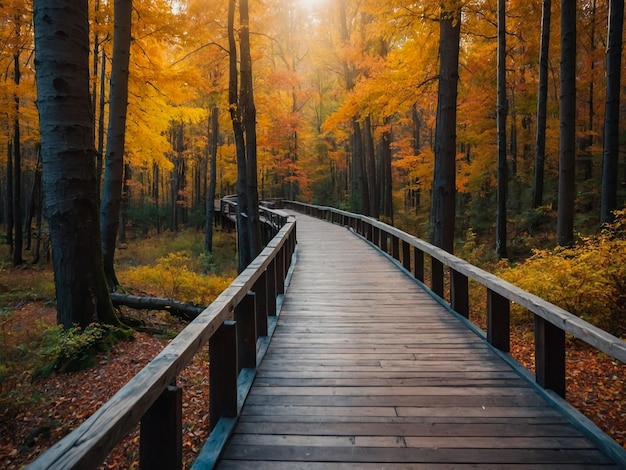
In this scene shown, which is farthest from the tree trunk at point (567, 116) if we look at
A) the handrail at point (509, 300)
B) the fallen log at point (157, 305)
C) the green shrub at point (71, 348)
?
the green shrub at point (71, 348)

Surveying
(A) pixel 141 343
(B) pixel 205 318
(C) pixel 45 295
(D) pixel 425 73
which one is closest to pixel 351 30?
(D) pixel 425 73

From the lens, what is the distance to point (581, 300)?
20.6ft

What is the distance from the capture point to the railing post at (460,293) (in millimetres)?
5945

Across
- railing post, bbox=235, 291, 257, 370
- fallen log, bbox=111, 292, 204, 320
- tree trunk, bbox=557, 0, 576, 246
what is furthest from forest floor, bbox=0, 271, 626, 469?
tree trunk, bbox=557, 0, 576, 246

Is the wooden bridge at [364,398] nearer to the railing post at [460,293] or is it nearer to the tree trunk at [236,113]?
the railing post at [460,293]

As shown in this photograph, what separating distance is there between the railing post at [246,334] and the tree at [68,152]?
8.63 feet

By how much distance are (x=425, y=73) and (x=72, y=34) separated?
27.1 ft

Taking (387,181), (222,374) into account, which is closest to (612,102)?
(222,374)

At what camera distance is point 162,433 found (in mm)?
2100

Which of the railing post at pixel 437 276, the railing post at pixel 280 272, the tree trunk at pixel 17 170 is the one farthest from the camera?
the tree trunk at pixel 17 170

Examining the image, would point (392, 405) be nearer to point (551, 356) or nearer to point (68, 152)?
point (551, 356)

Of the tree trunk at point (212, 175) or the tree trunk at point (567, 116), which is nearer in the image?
the tree trunk at point (567, 116)

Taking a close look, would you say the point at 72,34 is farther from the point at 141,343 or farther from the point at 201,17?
the point at 201,17

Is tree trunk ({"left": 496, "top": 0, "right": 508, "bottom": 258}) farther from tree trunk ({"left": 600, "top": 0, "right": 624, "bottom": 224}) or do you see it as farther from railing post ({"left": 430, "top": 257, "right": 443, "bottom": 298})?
railing post ({"left": 430, "top": 257, "right": 443, "bottom": 298})
